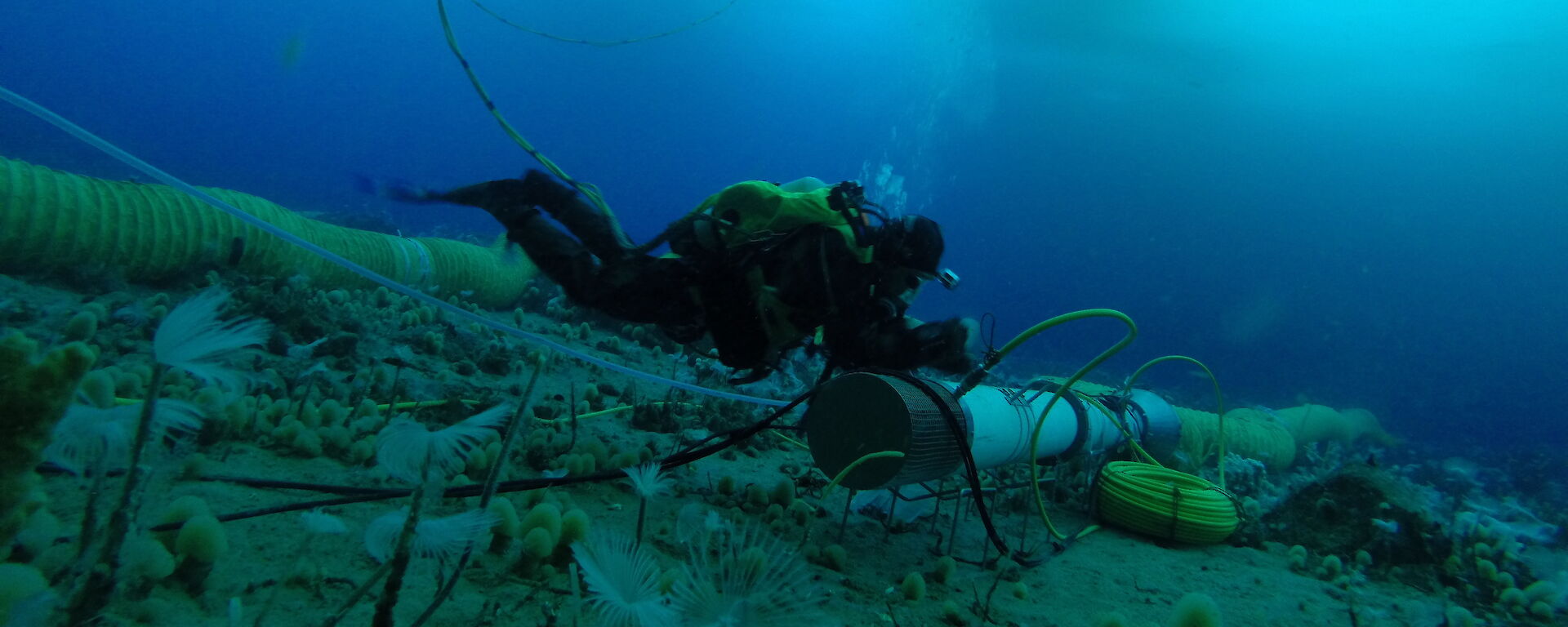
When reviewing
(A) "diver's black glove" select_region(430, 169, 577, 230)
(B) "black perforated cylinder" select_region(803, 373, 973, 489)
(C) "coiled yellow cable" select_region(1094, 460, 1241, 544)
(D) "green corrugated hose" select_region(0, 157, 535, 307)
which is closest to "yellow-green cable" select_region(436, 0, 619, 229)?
(A) "diver's black glove" select_region(430, 169, 577, 230)

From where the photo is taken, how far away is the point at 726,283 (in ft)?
12.8

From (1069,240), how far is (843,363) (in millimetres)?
114684

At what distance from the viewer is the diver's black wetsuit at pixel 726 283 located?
3.75 metres

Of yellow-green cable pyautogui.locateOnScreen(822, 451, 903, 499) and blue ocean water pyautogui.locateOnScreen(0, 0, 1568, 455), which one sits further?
blue ocean water pyautogui.locateOnScreen(0, 0, 1568, 455)

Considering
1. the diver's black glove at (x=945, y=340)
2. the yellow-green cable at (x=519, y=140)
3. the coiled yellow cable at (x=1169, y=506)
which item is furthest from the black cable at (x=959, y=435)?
the yellow-green cable at (x=519, y=140)

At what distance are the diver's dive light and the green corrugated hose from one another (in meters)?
2.19

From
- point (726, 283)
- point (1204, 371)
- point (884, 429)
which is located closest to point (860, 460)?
point (884, 429)

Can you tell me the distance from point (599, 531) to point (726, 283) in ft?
5.40

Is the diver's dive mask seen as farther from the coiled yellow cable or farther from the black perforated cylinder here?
the coiled yellow cable

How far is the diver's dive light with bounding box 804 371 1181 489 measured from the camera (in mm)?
3469

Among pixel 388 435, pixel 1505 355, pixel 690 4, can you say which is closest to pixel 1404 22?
pixel 1505 355

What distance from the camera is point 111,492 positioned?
225 cm

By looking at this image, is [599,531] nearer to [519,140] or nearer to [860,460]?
[860,460]

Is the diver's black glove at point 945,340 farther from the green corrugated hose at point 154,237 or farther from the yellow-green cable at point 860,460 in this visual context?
the green corrugated hose at point 154,237
